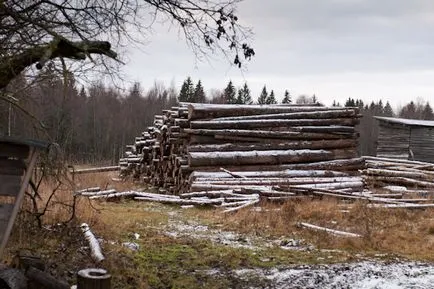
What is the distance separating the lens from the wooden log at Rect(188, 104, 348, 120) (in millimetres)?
16031

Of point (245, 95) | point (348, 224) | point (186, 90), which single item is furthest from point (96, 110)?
point (348, 224)

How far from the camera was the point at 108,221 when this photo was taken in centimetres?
1021

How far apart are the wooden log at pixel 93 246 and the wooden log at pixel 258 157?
23.4 ft

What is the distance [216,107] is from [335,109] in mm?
4248

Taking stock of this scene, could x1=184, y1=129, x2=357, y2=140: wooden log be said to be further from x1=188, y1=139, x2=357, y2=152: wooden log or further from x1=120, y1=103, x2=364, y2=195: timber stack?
x1=188, y1=139, x2=357, y2=152: wooden log

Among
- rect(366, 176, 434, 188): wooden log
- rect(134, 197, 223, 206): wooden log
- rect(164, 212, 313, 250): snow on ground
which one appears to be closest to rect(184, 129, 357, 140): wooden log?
rect(366, 176, 434, 188): wooden log

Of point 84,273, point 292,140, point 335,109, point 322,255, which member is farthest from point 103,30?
point 335,109

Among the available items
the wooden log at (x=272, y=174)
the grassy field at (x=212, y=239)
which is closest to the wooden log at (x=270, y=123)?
the wooden log at (x=272, y=174)

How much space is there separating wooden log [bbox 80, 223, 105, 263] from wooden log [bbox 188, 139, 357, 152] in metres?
7.55

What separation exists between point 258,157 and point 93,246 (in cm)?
926

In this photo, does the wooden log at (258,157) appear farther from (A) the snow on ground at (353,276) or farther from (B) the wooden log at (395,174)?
(A) the snow on ground at (353,276)

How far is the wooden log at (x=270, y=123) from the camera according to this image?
15.9 metres

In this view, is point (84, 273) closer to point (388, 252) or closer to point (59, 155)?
point (59, 155)

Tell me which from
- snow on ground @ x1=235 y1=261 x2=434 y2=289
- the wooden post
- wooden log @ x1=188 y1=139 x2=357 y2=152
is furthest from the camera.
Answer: wooden log @ x1=188 y1=139 x2=357 y2=152
